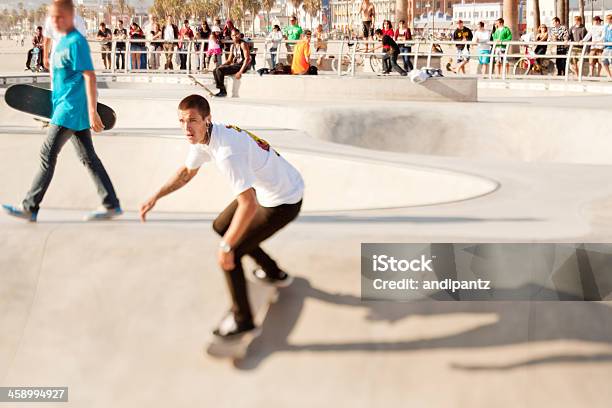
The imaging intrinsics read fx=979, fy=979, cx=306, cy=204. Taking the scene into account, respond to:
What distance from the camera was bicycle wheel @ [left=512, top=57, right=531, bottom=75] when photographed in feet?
80.5

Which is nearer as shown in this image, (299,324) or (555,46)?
(299,324)

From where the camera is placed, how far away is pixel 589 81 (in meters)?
22.8

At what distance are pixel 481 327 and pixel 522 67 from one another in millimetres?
20787

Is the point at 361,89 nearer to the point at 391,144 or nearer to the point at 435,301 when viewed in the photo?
the point at 391,144

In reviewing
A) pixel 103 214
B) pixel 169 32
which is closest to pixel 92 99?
pixel 103 214

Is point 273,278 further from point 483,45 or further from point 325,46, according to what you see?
point 483,45

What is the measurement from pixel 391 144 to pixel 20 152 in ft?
19.5

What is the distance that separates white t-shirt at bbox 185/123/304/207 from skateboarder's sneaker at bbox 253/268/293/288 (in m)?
0.52

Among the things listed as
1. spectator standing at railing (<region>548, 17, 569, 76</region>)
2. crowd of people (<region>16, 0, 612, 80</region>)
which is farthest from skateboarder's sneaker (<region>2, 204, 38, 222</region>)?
spectator standing at railing (<region>548, 17, 569, 76</region>)

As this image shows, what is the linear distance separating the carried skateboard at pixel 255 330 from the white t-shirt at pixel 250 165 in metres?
0.61

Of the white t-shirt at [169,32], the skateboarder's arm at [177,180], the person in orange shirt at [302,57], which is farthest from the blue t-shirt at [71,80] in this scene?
the white t-shirt at [169,32]

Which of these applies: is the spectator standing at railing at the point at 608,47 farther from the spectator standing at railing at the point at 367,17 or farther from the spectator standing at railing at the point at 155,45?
the spectator standing at railing at the point at 155,45

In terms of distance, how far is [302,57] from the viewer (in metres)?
19.8

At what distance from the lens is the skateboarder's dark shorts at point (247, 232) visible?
18.2ft
